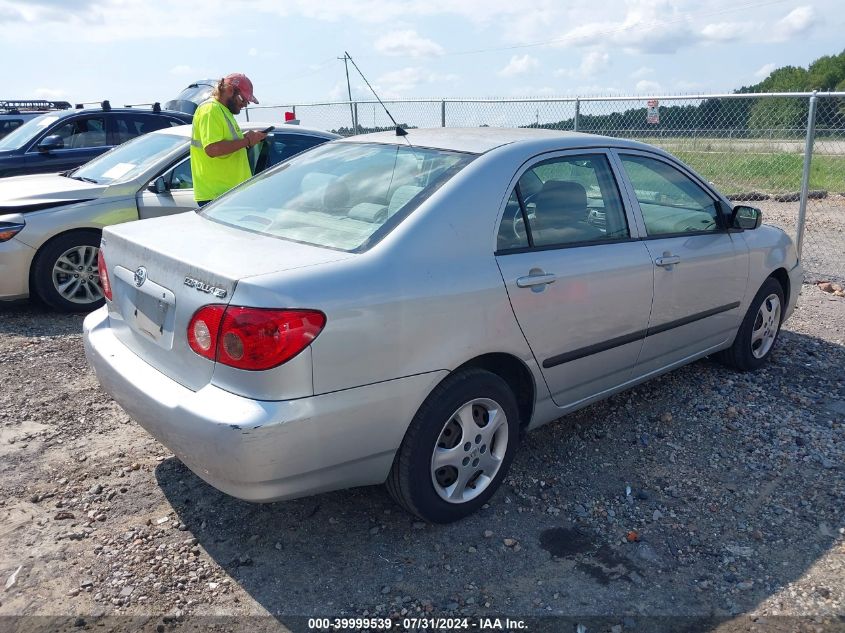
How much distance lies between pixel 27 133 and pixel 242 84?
4.98m

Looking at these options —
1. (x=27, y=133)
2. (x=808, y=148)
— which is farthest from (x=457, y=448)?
(x=27, y=133)

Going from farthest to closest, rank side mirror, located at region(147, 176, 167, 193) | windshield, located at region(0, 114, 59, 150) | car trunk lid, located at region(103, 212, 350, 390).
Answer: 1. windshield, located at region(0, 114, 59, 150)
2. side mirror, located at region(147, 176, 167, 193)
3. car trunk lid, located at region(103, 212, 350, 390)

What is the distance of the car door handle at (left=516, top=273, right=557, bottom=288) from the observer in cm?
319

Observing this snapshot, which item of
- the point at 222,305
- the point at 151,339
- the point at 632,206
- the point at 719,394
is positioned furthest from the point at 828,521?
the point at 151,339

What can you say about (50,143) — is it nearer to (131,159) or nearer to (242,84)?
(131,159)

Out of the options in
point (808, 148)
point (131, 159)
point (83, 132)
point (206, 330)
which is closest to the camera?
point (206, 330)

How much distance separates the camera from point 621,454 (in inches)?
155

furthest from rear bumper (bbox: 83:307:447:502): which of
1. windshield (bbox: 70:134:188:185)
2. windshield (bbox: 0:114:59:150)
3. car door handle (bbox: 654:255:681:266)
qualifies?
windshield (bbox: 0:114:59:150)

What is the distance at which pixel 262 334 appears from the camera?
254cm

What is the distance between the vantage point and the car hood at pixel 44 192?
6.20 m

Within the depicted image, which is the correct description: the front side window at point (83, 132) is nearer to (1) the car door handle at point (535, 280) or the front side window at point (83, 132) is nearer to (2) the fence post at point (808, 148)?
(1) the car door handle at point (535, 280)

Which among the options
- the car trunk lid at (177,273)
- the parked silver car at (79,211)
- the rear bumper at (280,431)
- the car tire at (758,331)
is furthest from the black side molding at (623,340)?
the parked silver car at (79,211)

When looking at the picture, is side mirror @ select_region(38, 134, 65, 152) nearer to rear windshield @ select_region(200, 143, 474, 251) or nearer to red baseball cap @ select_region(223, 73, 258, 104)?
red baseball cap @ select_region(223, 73, 258, 104)

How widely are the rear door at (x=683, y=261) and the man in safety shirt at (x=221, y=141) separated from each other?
3.02 metres
